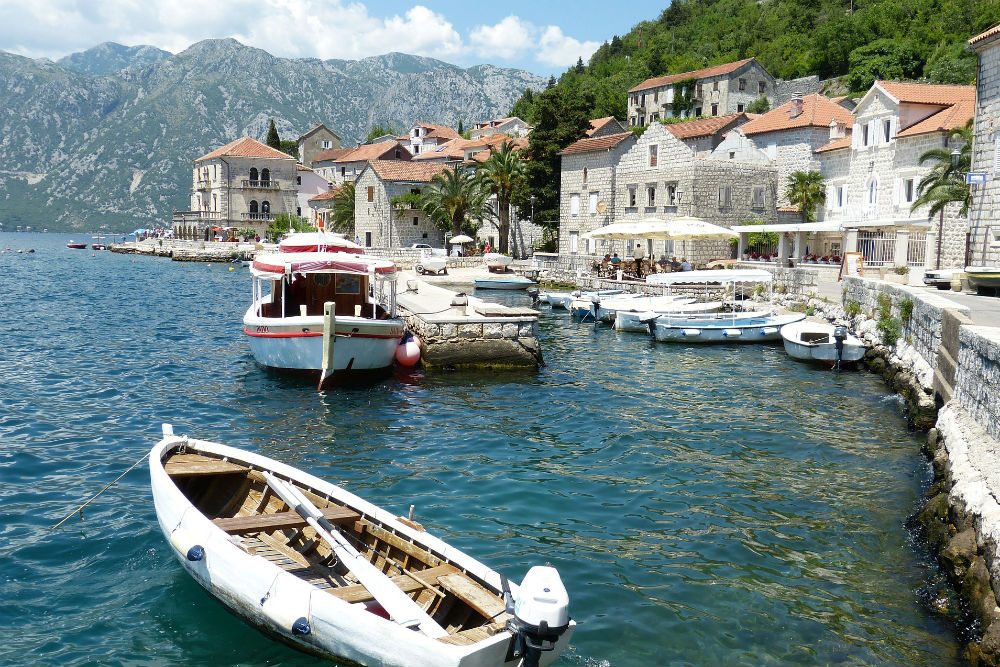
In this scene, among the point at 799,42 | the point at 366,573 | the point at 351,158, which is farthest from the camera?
the point at 351,158

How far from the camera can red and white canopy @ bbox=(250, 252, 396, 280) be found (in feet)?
63.9

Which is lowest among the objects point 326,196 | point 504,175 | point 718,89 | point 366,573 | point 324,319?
point 366,573

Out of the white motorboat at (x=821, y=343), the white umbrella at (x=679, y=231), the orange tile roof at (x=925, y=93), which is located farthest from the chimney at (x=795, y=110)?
the white motorboat at (x=821, y=343)

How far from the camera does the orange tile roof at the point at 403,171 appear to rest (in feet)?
229

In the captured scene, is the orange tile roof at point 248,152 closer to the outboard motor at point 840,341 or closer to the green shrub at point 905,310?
the outboard motor at point 840,341

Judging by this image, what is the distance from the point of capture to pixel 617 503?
37.1 feet

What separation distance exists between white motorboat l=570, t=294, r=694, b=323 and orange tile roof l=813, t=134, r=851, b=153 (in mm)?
17758

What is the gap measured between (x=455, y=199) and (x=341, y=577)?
56.4m

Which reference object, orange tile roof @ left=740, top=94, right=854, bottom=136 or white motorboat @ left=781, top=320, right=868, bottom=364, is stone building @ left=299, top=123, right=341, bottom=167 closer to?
orange tile roof @ left=740, top=94, right=854, bottom=136

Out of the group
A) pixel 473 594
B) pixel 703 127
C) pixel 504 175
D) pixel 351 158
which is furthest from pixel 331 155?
pixel 473 594

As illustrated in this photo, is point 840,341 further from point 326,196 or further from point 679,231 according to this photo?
point 326,196

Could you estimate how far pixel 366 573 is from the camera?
22.6 feet

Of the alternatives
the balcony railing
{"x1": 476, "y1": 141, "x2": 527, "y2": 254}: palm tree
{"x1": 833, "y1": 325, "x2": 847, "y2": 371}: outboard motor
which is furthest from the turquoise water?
the balcony railing

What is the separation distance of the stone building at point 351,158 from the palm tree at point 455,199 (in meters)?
23.5
